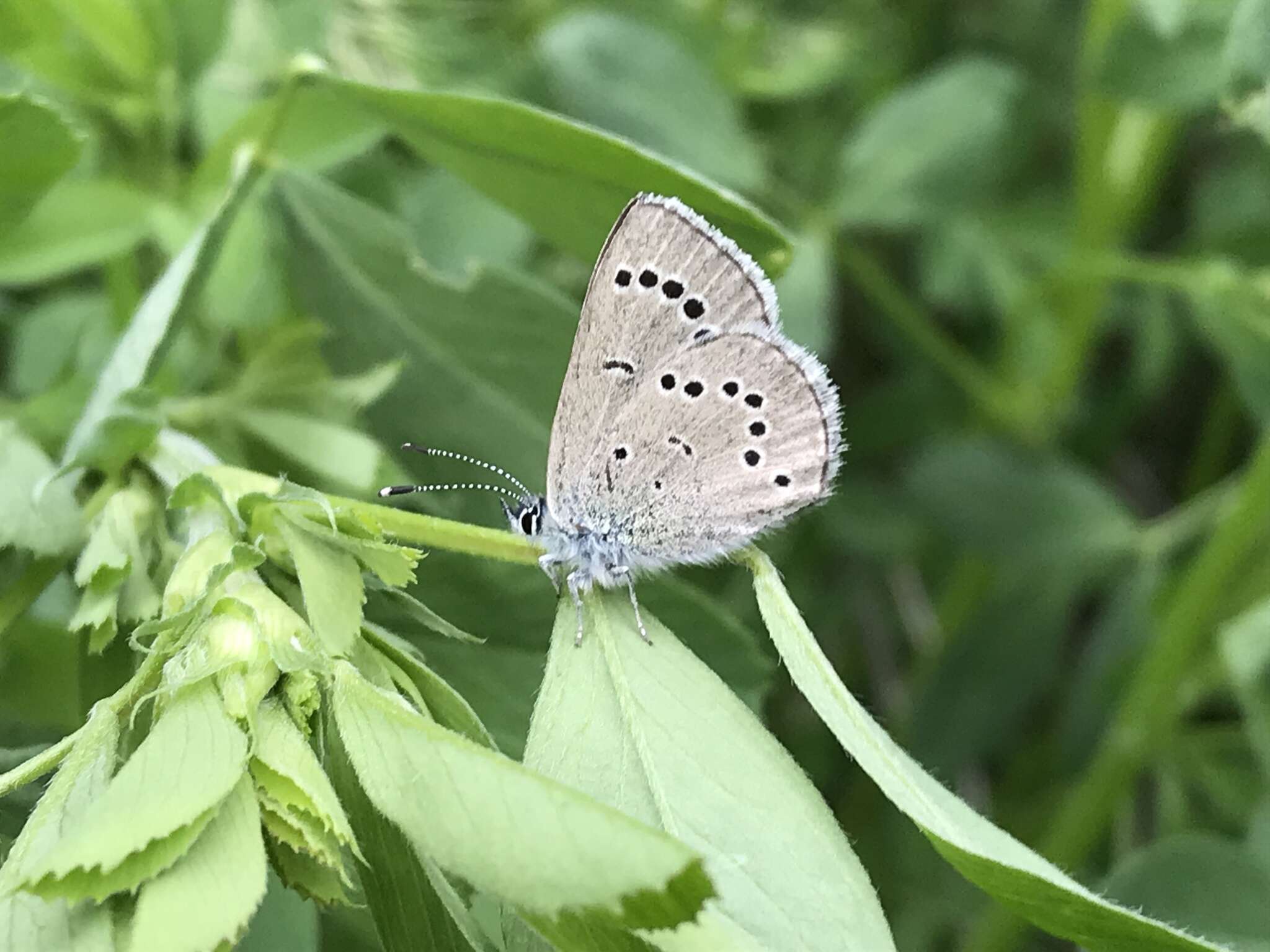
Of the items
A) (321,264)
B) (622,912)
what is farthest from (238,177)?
(622,912)

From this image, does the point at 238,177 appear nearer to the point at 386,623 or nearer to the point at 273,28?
the point at 386,623

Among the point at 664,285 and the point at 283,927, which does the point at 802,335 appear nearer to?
the point at 664,285

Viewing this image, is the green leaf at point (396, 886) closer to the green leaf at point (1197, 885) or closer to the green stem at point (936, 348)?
the green leaf at point (1197, 885)

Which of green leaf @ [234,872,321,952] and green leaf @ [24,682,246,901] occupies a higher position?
green leaf @ [24,682,246,901]

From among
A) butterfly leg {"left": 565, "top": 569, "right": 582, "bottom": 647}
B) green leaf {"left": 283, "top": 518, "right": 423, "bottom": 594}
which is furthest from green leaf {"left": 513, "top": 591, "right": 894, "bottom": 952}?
green leaf {"left": 283, "top": 518, "right": 423, "bottom": 594}

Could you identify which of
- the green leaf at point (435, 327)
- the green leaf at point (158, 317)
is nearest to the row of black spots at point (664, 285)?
the green leaf at point (435, 327)

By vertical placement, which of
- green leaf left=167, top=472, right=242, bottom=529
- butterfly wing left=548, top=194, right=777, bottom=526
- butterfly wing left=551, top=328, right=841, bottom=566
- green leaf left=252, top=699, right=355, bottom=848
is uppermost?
butterfly wing left=548, top=194, right=777, bottom=526

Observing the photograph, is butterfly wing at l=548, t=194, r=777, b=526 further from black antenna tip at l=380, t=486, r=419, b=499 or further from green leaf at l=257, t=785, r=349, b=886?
green leaf at l=257, t=785, r=349, b=886
